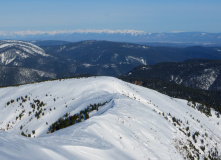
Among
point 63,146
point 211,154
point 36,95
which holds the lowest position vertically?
point 211,154

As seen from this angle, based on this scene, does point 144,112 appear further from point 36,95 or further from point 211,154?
point 36,95

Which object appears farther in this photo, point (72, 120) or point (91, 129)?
point (72, 120)

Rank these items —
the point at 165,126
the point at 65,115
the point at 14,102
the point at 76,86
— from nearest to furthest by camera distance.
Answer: the point at 165,126
the point at 65,115
the point at 14,102
the point at 76,86

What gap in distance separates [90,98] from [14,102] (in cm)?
1274

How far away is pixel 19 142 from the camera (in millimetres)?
9633

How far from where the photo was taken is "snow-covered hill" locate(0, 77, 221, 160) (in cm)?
1019

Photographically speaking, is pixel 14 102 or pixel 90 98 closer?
pixel 90 98

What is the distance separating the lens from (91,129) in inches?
549

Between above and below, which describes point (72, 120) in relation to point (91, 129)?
below

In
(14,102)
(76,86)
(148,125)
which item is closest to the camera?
(148,125)

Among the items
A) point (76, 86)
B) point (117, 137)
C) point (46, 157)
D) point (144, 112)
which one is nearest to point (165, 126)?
point (144, 112)

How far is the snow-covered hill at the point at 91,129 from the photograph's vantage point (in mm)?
10188

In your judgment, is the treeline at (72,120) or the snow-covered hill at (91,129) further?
the treeline at (72,120)

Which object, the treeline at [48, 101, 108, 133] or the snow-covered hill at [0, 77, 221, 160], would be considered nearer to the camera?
the snow-covered hill at [0, 77, 221, 160]
